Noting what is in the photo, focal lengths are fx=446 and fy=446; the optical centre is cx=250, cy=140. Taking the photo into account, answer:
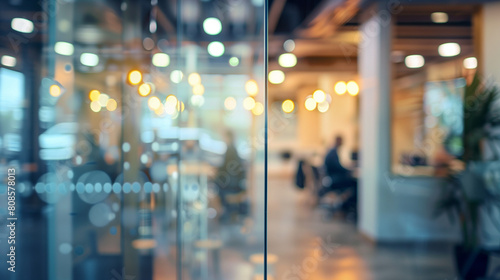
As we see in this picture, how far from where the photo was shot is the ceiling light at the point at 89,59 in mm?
3340

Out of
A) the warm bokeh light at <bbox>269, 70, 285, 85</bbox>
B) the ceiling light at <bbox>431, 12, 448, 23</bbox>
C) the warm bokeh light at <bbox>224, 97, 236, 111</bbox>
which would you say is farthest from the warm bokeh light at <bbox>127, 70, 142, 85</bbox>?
the ceiling light at <bbox>431, 12, 448, 23</bbox>

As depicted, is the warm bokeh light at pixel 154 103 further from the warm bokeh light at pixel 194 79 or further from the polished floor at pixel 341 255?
the polished floor at pixel 341 255

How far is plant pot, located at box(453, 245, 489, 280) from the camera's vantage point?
12.8 ft

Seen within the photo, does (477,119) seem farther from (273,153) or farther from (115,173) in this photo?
(273,153)

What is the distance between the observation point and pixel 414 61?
506cm

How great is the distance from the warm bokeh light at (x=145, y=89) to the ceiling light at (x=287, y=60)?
2765mm

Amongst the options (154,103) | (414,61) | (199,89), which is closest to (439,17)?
(414,61)

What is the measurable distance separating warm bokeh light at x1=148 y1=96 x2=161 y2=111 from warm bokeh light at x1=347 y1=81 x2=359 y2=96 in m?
2.91

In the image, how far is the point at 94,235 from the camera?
11.8ft

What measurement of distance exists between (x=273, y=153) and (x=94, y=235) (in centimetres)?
433

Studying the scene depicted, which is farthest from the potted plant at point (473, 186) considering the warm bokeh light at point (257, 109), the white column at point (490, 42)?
the warm bokeh light at point (257, 109)

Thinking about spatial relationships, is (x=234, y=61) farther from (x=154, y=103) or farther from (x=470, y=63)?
(x=470, y=63)

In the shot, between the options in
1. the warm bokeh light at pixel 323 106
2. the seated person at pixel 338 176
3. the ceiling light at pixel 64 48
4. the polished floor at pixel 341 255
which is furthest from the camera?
the warm bokeh light at pixel 323 106

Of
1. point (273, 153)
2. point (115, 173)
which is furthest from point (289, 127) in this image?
point (115, 173)
